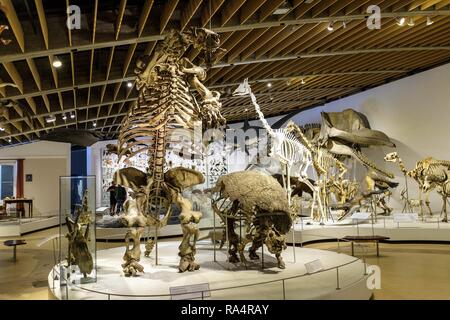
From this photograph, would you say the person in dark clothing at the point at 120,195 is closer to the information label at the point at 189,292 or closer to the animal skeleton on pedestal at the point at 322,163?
the animal skeleton on pedestal at the point at 322,163

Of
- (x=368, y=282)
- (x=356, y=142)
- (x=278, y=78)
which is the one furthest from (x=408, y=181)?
(x=368, y=282)

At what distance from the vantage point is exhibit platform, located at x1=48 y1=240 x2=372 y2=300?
3781 millimetres

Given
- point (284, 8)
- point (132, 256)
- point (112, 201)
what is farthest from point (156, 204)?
point (112, 201)

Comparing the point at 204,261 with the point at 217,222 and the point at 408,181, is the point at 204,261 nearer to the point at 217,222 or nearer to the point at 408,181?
the point at 217,222

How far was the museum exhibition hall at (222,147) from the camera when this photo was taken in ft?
15.6

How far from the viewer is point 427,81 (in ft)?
36.4

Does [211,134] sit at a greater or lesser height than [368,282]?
greater

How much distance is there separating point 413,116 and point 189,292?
1016 cm

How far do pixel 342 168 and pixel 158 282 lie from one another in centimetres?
763

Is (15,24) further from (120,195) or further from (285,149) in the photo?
(120,195)

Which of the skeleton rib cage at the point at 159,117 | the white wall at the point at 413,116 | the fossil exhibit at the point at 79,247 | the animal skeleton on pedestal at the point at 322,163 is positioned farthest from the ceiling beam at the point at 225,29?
the white wall at the point at 413,116

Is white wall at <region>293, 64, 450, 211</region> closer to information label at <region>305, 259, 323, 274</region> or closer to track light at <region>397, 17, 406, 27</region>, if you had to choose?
track light at <region>397, 17, 406, 27</region>

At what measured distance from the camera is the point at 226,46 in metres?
7.89

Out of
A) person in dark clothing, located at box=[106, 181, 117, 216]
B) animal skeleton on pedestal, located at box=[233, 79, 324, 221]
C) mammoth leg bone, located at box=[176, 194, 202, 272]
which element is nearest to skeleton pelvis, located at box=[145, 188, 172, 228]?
mammoth leg bone, located at box=[176, 194, 202, 272]
